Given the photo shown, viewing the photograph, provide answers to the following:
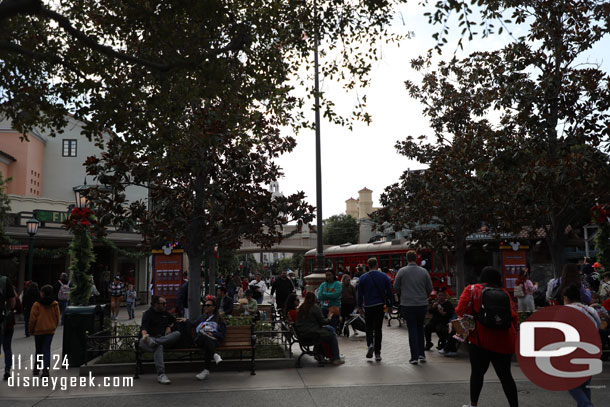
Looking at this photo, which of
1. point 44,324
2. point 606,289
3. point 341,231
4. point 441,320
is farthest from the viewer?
point 341,231

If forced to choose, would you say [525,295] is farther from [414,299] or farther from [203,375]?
[203,375]

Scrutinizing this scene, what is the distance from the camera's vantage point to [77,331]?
991 centimetres

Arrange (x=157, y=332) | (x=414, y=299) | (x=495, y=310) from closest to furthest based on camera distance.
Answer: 1. (x=495, y=310)
2. (x=157, y=332)
3. (x=414, y=299)

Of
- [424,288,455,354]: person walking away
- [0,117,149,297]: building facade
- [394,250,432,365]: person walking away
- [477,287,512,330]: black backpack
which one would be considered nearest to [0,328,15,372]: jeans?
[394,250,432,365]: person walking away

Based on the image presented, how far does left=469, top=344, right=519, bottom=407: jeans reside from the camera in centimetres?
561

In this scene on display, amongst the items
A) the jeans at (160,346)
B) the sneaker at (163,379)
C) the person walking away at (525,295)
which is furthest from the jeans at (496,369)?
the person walking away at (525,295)

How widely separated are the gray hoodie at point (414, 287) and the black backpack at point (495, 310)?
3.37m

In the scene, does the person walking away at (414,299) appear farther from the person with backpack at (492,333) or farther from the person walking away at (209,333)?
the person with backpack at (492,333)

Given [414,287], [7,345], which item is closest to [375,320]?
[414,287]

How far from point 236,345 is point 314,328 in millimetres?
1410

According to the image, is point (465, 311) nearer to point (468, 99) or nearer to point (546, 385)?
point (546, 385)

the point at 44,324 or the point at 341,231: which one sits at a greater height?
the point at 341,231

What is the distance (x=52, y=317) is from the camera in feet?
29.8

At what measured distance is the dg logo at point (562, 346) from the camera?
604 centimetres
